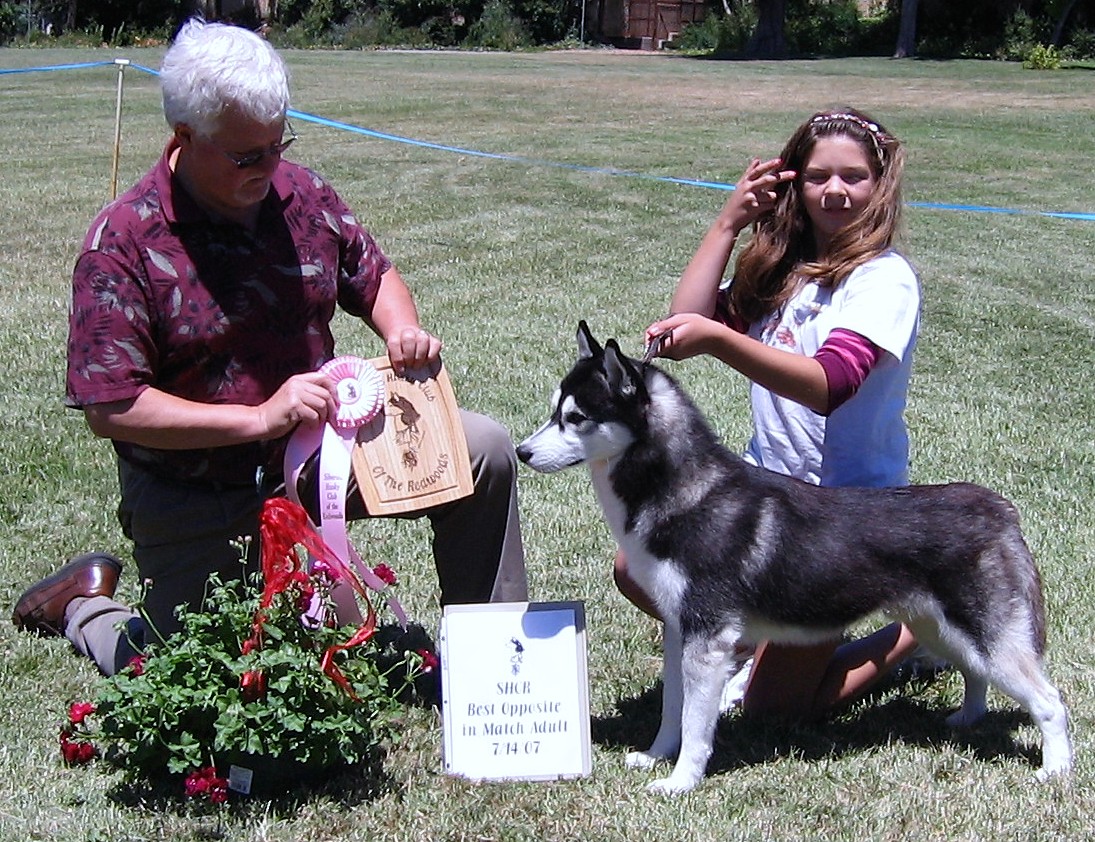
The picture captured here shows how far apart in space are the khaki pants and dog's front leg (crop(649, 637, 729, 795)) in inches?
24.1

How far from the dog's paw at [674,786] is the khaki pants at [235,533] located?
0.66 meters

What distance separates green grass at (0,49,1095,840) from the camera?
10.3 feet

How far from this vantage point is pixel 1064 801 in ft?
10.5

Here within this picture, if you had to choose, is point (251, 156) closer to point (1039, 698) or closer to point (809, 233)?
point (809, 233)

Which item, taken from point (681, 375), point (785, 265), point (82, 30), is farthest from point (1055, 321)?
point (82, 30)

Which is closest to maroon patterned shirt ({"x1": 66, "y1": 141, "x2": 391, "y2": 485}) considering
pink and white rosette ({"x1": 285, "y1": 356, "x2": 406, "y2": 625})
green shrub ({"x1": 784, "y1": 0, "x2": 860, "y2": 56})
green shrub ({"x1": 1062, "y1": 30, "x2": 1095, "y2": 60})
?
pink and white rosette ({"x1": 285, "y1": 356, "x2": 406, "y2": 625})

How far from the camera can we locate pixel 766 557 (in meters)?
3.23

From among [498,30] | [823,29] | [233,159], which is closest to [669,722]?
[233,159]

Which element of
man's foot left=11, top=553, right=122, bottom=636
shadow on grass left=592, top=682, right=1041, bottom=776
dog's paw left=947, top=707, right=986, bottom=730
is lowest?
shadow on grass left=592, top=682, right=1041, bottom=776

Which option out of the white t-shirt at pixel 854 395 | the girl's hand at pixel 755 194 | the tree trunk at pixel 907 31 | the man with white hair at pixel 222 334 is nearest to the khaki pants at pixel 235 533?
the man with white hair at pixel 222 334

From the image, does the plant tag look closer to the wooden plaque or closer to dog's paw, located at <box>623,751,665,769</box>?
the wooden plaque

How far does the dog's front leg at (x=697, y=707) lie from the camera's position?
3.20 meters

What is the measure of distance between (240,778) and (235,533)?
70 centimetres

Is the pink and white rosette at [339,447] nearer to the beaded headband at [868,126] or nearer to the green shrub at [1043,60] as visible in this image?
the beaded headband at [868,126]
